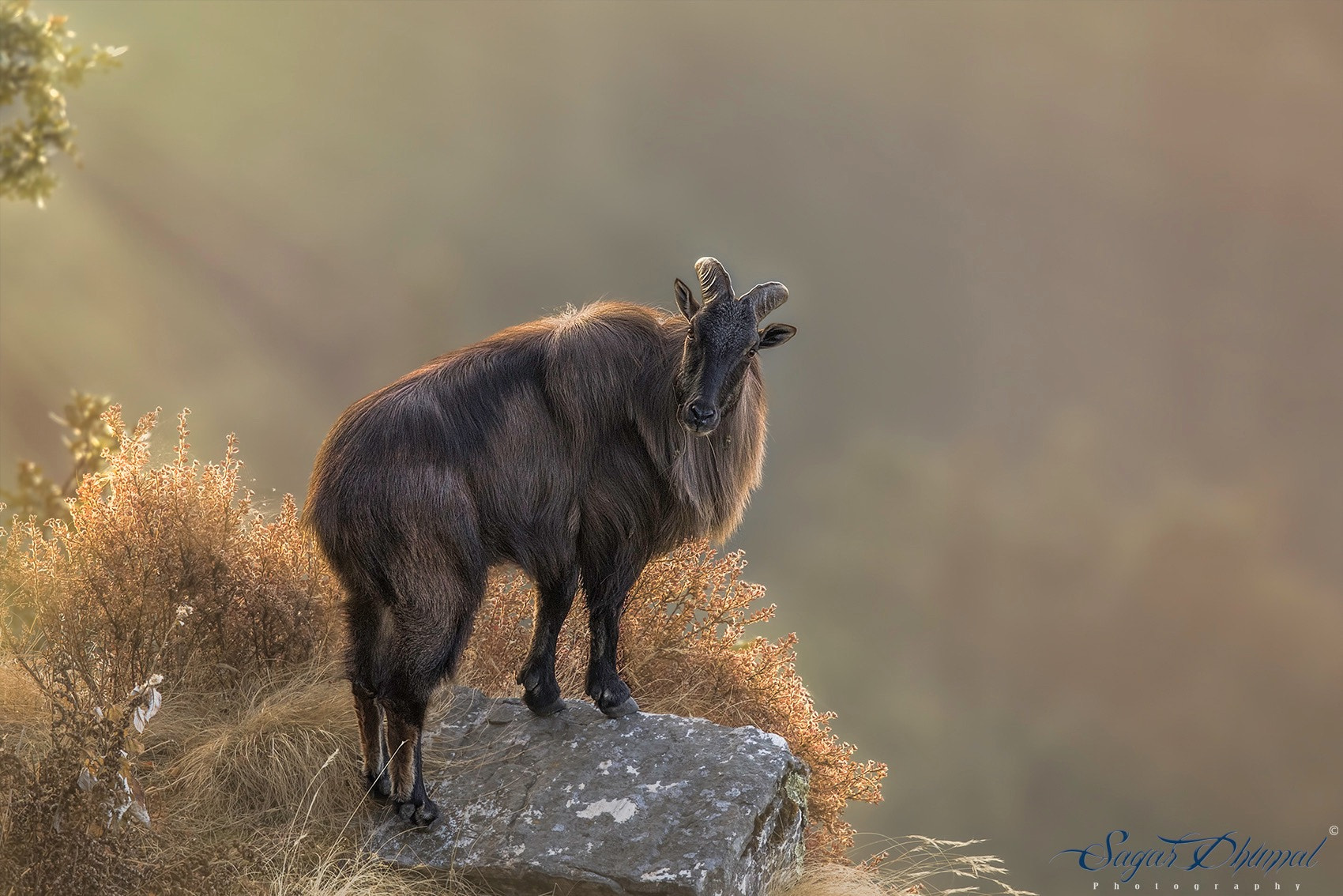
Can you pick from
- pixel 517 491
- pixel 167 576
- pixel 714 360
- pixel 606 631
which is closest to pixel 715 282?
pixel 714 360

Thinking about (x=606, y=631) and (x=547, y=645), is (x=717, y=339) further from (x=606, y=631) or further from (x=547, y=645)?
(x=547, y=645)

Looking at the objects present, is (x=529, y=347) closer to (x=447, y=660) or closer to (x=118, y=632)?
(x=447, y=660)

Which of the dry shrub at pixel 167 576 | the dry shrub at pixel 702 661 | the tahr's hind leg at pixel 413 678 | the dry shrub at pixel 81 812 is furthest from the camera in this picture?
the dry shrub at pixel 702 661

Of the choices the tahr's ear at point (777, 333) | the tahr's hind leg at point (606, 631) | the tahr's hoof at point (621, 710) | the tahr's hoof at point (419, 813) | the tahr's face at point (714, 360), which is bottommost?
the tahr's hoof at point (419, 813)

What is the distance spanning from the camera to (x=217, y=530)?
258 inches

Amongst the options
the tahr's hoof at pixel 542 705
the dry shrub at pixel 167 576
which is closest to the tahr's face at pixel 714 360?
the tahr's hoof at pixel 542 705

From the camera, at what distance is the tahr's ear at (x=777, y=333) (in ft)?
16.6

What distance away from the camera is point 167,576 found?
20.8ft

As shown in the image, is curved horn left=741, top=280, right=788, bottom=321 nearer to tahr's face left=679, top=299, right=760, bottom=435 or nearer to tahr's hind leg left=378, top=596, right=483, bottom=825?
tahr's face left=679, top=299, right=760, bottom=435

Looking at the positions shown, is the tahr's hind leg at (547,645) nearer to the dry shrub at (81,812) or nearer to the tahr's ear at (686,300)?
the tahr's ear at (686,300)

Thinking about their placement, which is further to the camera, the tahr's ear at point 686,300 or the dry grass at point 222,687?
the tahr's ear at point 686,300

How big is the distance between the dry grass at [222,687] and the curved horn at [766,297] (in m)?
2.50

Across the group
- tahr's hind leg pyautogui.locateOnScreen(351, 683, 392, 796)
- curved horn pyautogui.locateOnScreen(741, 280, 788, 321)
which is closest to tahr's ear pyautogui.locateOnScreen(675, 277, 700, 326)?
curved horn pyautogui.locateOnScreen(741, 280, 788, 321)

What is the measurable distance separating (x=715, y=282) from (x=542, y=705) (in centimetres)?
219
